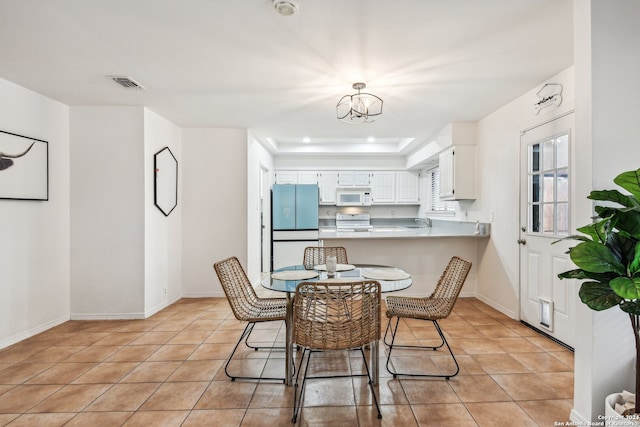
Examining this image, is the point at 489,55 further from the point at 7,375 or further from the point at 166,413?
the point at 7,375

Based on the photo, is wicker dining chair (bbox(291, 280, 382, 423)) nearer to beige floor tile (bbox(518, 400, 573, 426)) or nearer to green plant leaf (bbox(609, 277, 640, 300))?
beige floor tile (bbox(518, 400, 573, 426))

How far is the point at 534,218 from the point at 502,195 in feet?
1.84

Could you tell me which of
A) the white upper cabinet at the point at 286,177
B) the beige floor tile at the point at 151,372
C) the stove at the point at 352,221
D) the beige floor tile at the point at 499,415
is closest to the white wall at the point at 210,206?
the beige floor tile at the point at 151,372

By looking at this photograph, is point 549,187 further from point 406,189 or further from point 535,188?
point 406,189

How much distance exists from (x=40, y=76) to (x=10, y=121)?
Result: 0.52 m

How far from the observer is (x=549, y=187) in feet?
9.98

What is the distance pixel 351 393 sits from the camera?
215 cm

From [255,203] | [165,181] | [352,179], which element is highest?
[352,179]

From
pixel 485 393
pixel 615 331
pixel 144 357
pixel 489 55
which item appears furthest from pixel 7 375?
pixel 489 55

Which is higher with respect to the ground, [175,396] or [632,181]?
[632,181]

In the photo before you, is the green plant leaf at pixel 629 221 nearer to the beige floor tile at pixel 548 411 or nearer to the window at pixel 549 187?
the beige floor tile at pixel 548 411

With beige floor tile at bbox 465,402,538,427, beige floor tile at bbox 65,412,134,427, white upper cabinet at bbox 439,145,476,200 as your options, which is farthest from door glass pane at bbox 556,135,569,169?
beige floor tile at bbox 65,412,134,427

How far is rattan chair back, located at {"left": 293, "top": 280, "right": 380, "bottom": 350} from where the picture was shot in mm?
1855

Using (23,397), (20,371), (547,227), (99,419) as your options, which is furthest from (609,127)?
(20,371)
